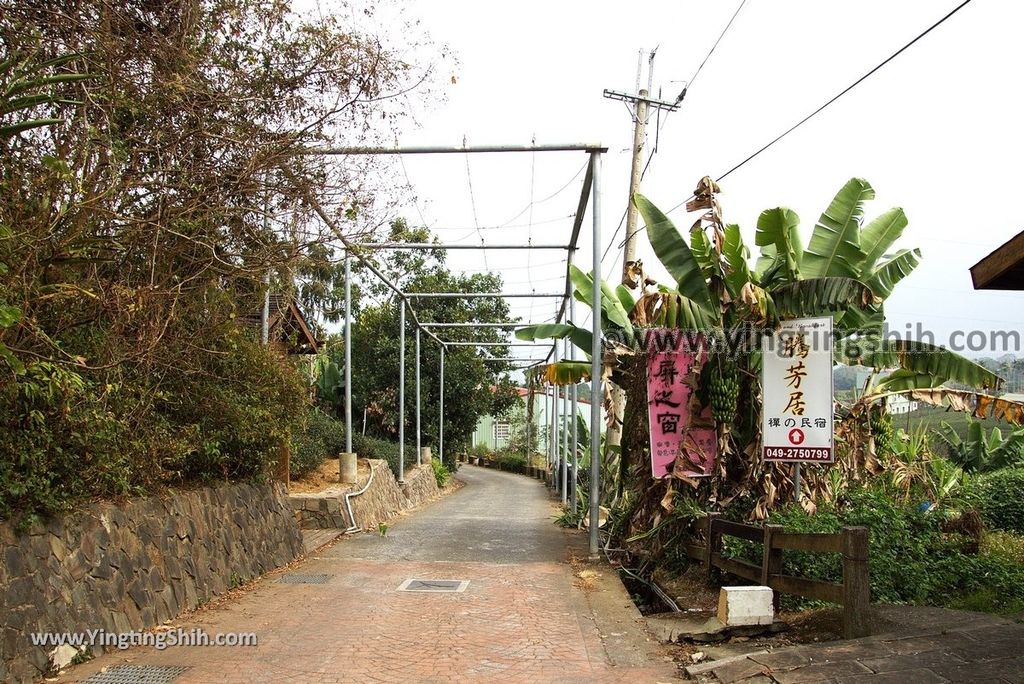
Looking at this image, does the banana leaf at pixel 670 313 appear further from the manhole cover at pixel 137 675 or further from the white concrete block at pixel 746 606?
the manhole cover at pixel 137 675

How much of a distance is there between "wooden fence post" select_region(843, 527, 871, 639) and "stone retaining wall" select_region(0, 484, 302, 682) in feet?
17.6

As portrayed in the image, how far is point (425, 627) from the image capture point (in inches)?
301

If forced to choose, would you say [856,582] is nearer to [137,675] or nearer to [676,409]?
[676,409]

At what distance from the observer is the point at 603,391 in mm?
11648

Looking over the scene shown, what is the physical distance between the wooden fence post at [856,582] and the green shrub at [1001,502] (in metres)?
7.00

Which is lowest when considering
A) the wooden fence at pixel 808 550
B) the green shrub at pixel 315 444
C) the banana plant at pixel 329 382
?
the wooden fence at pixel 808 550

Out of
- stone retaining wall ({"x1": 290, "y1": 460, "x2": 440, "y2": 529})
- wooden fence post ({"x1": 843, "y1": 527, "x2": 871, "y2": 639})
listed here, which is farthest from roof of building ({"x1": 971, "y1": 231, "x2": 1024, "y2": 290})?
stone retaining wall ({"x1": 290, "y1": 460, "x2": 440, "y2": 529})

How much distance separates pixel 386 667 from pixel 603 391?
5948mm

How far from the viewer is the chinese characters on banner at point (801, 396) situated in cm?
868

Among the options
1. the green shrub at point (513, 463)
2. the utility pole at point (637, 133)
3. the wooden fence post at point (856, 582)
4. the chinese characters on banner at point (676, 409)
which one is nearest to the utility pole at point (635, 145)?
the utility pole at point (637, 133)

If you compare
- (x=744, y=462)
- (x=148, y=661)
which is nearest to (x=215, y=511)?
(x=148, y=661)

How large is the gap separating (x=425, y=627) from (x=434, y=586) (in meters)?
1.99

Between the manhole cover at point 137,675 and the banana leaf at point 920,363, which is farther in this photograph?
Answer: the banana leaf at point 920,363

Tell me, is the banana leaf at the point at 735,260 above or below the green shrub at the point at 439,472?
above
